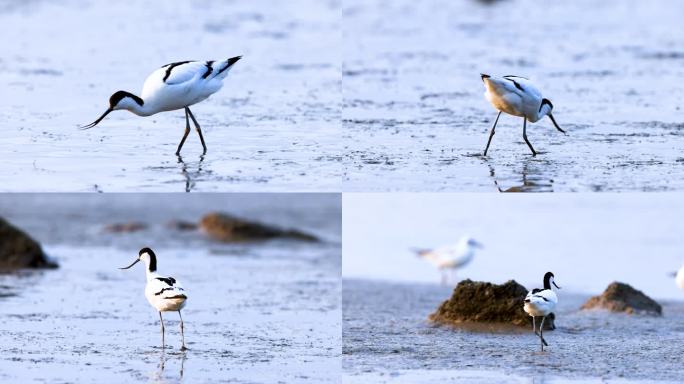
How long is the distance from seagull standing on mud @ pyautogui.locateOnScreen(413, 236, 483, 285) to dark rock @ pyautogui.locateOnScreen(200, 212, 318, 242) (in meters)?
1.48

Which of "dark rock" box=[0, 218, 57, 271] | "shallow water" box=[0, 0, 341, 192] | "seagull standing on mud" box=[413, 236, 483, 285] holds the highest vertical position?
"shallow water" box=[0, 0, 341, 192]

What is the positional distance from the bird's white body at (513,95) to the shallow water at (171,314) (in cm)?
212

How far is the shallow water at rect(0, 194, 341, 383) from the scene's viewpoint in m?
7.48

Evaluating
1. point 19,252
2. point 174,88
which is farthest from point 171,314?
point 19,252

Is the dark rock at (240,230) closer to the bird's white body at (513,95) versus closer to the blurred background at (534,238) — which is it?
the blurred background at (534,238)

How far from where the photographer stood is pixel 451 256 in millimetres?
12062

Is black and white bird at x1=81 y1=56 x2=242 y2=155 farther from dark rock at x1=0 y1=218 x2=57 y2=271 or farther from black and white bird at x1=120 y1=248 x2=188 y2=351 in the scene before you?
black and white bird at x1=120 y1=248 x2=188 y2=351

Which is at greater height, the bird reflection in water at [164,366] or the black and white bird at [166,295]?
the black and white bird at [166,295]

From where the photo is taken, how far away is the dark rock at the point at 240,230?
43.4ft

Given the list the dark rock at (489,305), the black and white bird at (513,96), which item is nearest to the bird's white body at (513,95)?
the black and white bird at (513,96)

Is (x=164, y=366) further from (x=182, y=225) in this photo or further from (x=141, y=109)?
(x=182, y=225)

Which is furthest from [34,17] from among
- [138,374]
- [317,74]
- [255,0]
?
[138,374]

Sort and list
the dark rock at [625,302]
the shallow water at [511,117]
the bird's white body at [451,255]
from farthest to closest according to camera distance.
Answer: the bird's white body at [451,255]
the shallow water at [511,117]
the dark rock at [625,302]

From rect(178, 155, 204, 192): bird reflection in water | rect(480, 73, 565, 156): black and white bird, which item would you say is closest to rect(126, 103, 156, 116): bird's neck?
rect(178, 155, 204, 192): bird reflection in water
